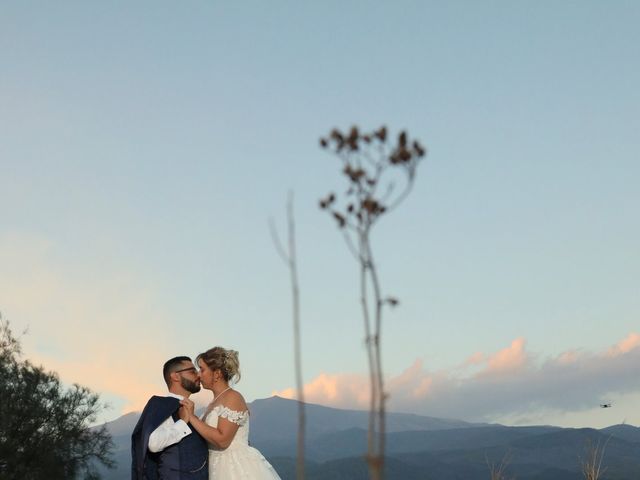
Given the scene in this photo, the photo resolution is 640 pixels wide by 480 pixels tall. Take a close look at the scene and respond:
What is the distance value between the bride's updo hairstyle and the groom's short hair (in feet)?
0.68

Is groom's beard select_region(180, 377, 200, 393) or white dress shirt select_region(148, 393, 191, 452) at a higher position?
groom's beard select_region(180, 377, 200, 393)

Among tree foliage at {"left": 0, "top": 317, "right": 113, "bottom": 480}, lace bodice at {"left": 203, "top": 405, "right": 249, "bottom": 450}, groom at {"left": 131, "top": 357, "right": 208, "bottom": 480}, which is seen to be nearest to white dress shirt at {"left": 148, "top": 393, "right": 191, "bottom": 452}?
groom at {"left": 131, "top": 357, "right": 208, "bottom": 480}

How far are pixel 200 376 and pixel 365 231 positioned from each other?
5.44 meters

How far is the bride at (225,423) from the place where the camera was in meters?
7.68

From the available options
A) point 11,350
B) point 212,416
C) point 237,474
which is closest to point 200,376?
point 212,416

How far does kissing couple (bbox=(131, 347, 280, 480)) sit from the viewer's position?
7.42 metres

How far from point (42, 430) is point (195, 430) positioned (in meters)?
30.6

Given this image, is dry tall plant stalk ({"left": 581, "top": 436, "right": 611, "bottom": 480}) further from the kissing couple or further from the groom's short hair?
the groom's short hair

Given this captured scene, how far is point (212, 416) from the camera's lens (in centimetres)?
796

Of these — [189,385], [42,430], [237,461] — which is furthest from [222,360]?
[42,430]

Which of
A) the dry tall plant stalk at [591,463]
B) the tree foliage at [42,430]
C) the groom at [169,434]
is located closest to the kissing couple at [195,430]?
the groom at [169,434]

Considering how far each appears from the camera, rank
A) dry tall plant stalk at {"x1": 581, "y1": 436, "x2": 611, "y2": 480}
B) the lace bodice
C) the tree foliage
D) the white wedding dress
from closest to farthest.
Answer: the lace bodice < the white wedding dress < dry tall plant stalk at {"x1": 581, "y1": 436, "x2": 611, "y2": 480} < the tree foliage

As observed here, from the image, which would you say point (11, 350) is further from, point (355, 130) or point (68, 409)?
point (355, 130)

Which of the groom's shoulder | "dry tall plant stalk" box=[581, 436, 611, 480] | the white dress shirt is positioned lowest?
"dry tall plant stalk" box=[581, 436, 611, 480]
